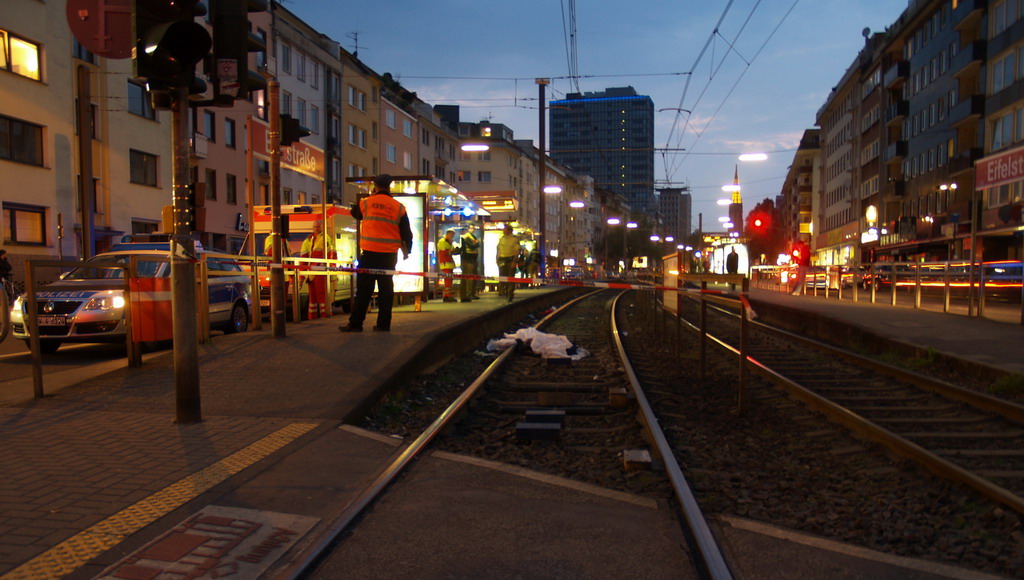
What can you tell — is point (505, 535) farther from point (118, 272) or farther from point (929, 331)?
point (929, 331)

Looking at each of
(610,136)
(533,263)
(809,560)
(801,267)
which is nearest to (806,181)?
(610,136)

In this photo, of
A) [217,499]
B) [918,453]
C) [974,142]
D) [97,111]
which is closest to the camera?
[217,499]

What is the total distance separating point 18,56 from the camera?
24109mm

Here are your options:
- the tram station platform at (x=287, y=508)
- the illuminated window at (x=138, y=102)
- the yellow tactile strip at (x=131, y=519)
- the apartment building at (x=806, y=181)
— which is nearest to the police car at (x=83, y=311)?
the tram station platform at (x=287, y=508)

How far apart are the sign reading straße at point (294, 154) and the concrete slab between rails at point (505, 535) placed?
249 inches

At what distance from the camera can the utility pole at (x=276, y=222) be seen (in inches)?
371

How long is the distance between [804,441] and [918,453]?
114 cm

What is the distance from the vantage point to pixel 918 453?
512 centimetres

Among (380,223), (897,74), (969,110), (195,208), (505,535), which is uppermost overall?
(897,74)

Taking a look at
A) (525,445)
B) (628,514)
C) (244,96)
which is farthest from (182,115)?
(628,514)

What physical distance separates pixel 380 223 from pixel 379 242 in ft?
0.81

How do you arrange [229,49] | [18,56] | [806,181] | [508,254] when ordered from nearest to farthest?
[229,49] → [508,254] → [18,56] → [806,181]

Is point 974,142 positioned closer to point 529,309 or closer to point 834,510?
point 529,309

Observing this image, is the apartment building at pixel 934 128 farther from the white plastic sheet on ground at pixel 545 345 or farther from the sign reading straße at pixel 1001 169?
the white plastic sheet on ground at pixel 545 345
